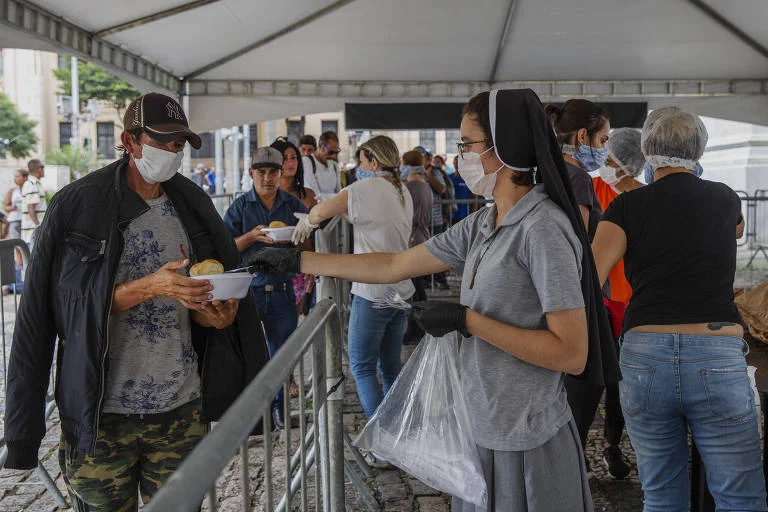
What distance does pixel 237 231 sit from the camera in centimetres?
528

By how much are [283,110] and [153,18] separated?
2.71 meters

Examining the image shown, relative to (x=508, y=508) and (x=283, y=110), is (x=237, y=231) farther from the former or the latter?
(x=283, y=110)

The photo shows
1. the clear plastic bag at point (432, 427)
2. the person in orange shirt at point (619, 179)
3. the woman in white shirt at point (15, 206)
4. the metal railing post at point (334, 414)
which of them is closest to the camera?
the clear plastic bag at point (432, 427)

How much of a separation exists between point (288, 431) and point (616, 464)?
3149 mm

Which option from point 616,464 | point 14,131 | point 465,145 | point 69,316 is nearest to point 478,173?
point 465,145

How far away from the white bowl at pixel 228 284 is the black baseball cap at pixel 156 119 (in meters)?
0.55

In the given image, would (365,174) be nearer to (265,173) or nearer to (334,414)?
(265,173)

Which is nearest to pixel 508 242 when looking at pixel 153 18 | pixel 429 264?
pixel 429 264

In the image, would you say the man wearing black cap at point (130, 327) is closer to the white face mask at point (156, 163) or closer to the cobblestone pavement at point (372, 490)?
the white face mask at point (156, 163)

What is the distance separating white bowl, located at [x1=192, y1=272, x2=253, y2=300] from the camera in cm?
239

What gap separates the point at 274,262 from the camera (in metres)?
2.71

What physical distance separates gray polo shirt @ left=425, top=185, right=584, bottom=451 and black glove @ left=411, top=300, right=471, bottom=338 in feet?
0.30

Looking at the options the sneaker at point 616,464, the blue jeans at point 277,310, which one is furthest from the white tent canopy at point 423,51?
the sneaker at point 616,464

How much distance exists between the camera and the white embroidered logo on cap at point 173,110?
2674mm
